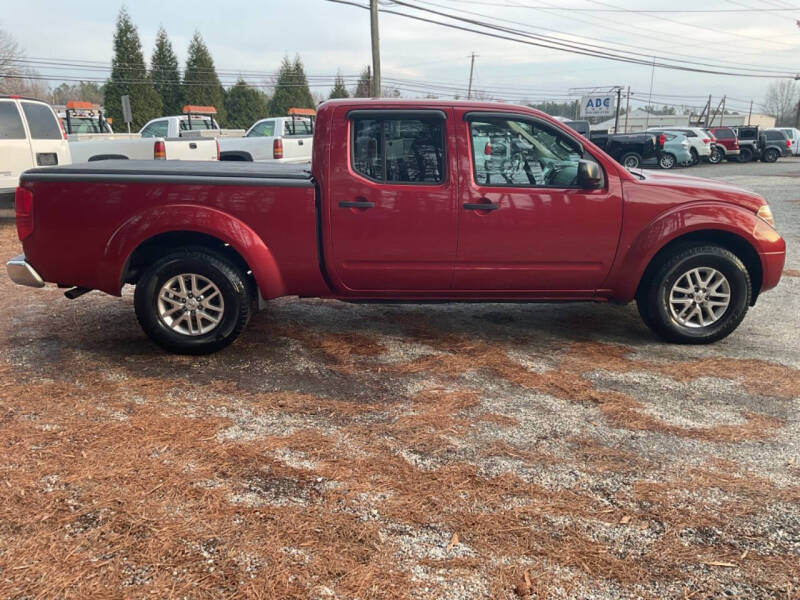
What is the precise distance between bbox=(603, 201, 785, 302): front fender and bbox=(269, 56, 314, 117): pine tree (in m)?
53.5

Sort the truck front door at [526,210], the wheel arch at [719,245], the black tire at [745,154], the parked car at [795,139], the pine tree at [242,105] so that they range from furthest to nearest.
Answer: the pine tree at [242,105] → the parked car at [795,139] → the black tire at [745,154] → the wheel arch at [719,245] → the truck front door at [526,210]

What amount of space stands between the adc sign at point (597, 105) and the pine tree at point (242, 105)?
1028 inches

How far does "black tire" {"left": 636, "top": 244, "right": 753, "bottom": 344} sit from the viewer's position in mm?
4824

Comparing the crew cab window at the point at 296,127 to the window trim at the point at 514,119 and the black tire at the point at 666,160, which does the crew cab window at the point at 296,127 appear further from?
the black tire at the point at 666,160

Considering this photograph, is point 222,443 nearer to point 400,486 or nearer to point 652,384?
point 400,486

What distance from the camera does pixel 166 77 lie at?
46.9m

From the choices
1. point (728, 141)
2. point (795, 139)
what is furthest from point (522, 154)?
point (795, 139)

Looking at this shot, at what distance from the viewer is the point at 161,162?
4984 mm

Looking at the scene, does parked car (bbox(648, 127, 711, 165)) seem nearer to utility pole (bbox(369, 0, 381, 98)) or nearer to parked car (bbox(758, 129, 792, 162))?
parked car (bbox(758, 129, 792, 162))

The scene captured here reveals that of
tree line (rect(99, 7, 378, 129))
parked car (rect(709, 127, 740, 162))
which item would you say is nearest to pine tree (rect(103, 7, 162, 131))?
tree line (rect(99, 7, 378, 129))

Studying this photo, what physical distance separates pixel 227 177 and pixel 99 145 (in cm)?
945

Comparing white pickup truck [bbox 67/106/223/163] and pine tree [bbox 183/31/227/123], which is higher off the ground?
pine tree [bbox 183/31/227/123]

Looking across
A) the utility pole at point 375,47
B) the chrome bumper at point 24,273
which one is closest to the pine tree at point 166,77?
the utility pole at point 375,47

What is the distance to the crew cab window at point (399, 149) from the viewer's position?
4594mm
